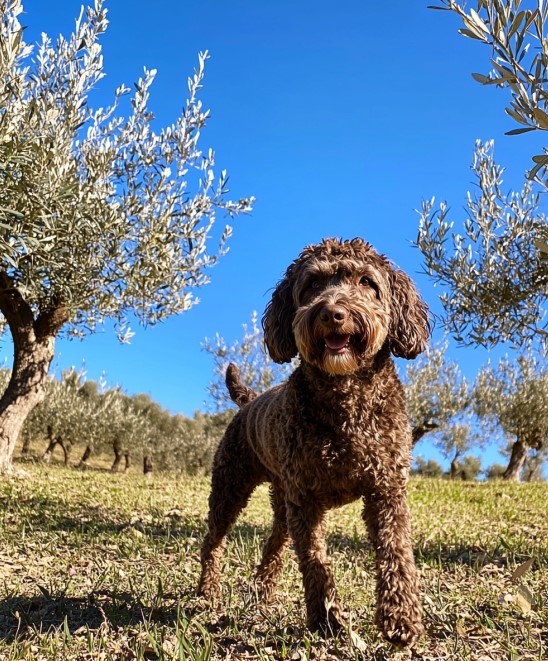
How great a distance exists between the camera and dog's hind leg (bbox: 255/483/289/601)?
239 inches

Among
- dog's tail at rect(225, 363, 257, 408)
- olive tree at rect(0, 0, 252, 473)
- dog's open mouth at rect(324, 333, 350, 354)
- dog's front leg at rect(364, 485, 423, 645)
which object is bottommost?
dog's front leg at rect(364, 485, 423, 645)

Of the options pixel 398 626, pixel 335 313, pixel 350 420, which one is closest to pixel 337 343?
pixel 335 313

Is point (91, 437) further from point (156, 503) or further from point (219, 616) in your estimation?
point (219, 616)

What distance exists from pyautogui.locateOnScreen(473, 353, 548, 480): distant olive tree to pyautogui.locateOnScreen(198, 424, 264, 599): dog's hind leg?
102 feet

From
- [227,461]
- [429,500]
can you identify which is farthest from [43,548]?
[429,500]

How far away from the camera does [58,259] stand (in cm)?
1212

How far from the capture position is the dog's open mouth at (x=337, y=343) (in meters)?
4.22

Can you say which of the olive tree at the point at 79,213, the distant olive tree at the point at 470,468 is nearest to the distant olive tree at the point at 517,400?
the distant olive tree at the point at 470,468

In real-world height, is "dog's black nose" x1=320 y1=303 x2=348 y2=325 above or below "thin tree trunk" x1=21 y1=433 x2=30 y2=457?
above

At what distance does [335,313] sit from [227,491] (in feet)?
10.8

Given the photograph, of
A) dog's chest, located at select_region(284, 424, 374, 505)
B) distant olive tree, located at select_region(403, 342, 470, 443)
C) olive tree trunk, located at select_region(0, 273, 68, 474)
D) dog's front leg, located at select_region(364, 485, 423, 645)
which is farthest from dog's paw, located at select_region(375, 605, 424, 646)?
distant olive tree, located at select_region(403, 342, 470, 443)

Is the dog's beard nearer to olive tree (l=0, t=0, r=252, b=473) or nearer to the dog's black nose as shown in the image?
the dog's black nose

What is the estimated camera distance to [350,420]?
4.38m

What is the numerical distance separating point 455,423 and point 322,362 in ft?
117
